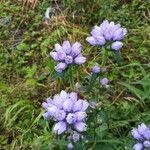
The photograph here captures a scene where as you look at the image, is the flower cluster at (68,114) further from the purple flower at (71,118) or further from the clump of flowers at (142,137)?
the clump of flowers at (142,137)

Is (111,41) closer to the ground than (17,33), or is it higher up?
higher up

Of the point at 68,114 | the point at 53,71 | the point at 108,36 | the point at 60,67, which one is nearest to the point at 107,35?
the point at 108,36

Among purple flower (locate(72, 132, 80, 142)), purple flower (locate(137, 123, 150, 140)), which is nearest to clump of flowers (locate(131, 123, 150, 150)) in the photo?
purple flower (locate(137, 123, 150, 140))

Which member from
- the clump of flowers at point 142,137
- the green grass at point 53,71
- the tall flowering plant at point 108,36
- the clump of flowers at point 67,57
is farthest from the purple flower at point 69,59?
the clump of flowers at point 142,137

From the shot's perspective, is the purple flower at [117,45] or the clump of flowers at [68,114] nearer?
the clump of flowers at [68,114]

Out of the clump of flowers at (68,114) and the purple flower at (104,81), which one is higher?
the clump of flowers at (68,114)

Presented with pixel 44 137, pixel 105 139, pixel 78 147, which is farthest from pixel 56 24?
pixel 78 147

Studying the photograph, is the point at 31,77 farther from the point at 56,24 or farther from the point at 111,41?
the point at 111,41
